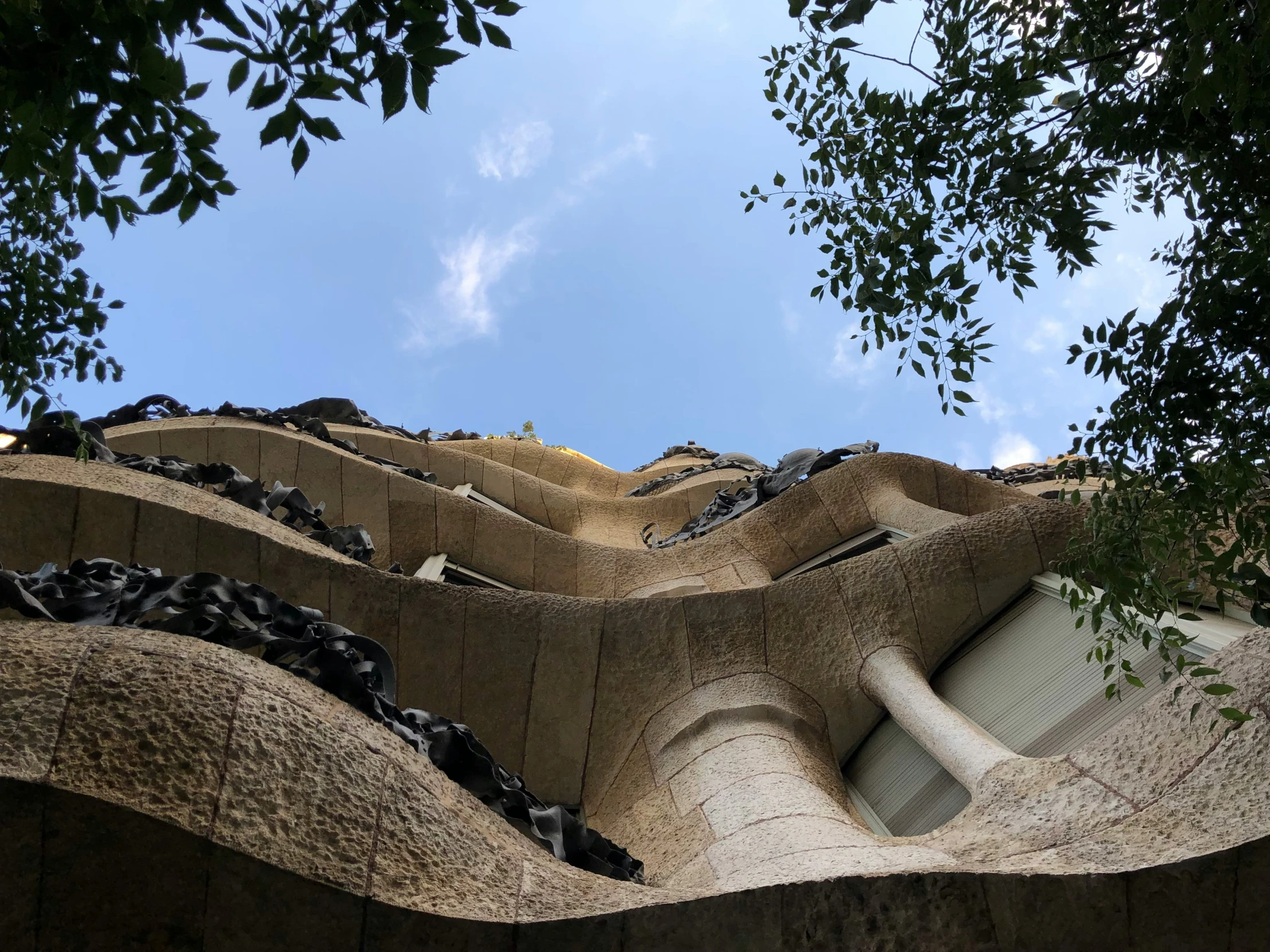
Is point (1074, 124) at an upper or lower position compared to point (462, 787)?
upper

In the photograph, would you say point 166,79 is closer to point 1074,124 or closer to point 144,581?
point 144,581

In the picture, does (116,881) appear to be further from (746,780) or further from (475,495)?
(475,495)

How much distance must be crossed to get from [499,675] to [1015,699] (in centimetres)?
277

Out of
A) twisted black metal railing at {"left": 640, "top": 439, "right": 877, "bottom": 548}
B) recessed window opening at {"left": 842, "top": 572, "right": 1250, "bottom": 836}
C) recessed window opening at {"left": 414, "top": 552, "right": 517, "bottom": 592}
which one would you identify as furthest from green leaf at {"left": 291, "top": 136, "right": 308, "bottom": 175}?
twisted black metal railing at {"left": 640, "top": 439, "right": 877, "bottom": 548}

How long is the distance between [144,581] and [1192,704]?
12.4 feet

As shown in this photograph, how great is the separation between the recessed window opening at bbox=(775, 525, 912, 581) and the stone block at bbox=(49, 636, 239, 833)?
22.9ft

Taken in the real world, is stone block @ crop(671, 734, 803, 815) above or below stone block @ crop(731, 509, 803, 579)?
below

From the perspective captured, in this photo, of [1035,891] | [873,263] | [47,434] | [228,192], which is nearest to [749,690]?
[873,263]

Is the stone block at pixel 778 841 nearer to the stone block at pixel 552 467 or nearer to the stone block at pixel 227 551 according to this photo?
the stone block at pixel 227 551

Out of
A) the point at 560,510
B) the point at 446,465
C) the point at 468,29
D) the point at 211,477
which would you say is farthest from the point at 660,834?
the point at 446,465

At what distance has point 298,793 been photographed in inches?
114

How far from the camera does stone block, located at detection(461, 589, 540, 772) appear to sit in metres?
6.04

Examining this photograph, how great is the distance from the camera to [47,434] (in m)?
6.72

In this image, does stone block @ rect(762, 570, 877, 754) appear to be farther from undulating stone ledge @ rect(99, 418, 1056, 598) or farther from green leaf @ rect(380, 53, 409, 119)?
green leaf @ rect(380, 53, 409, 119)
